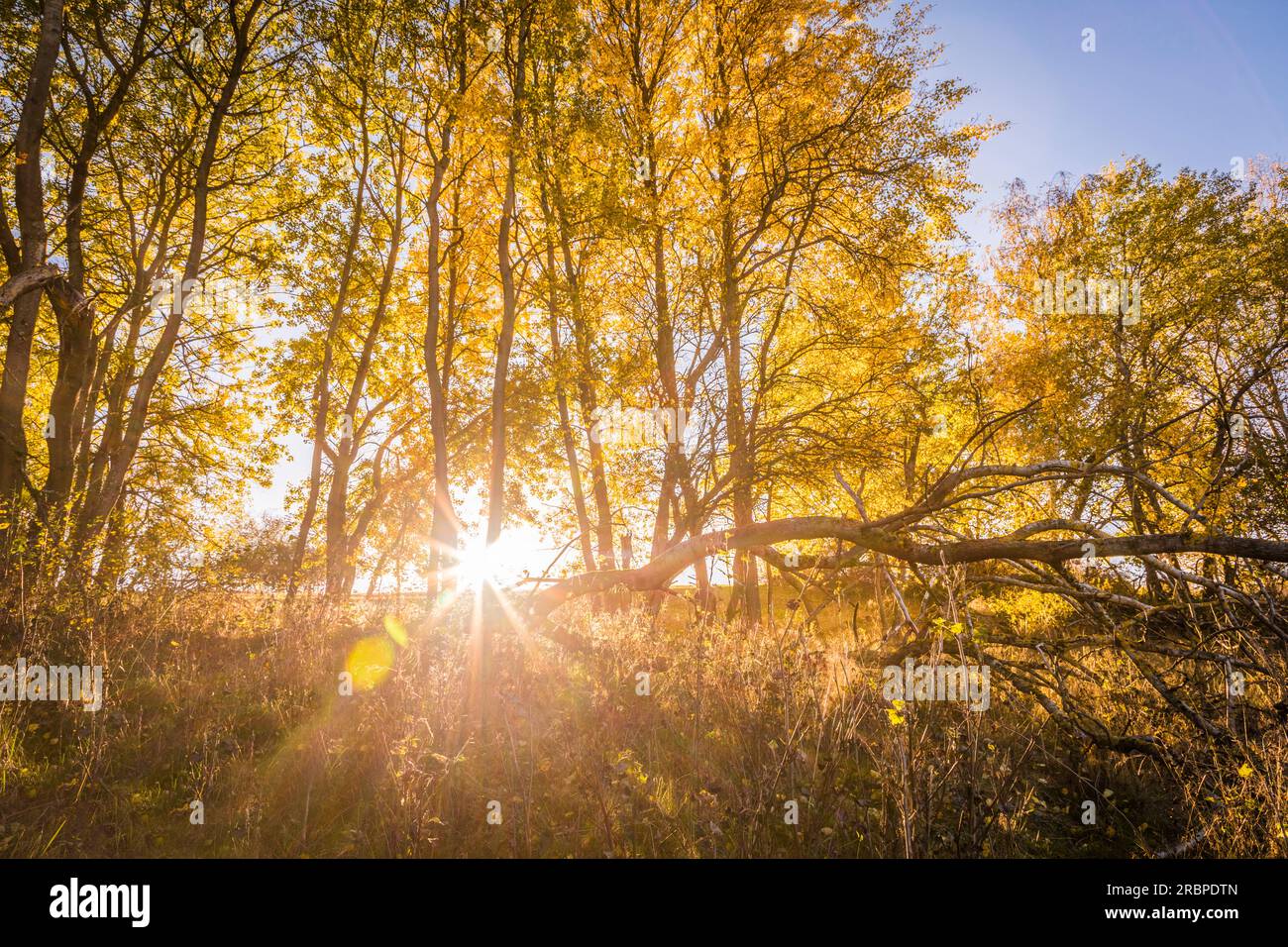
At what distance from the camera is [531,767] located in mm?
4074

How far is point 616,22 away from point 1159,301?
50.5 ft

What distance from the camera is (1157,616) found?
18.7 feet

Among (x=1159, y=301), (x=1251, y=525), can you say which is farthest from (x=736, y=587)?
(x=1159, y=301)

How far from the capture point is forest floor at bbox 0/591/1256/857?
11.5ft

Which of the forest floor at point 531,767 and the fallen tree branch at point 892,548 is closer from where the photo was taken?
the forest floor at point 531,767

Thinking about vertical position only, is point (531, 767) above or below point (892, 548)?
below

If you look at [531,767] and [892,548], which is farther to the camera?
[892,548]

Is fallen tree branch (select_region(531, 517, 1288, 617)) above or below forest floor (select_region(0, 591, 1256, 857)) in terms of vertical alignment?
above

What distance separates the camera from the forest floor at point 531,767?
137 inches

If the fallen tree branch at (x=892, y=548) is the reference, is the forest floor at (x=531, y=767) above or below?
below

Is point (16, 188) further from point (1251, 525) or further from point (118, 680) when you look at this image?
point (1251, 525)

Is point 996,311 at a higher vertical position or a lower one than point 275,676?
higher

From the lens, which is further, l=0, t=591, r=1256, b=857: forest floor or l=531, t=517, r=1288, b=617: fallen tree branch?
l=531, t=517, r=1288, b=617: fallen tree branch
